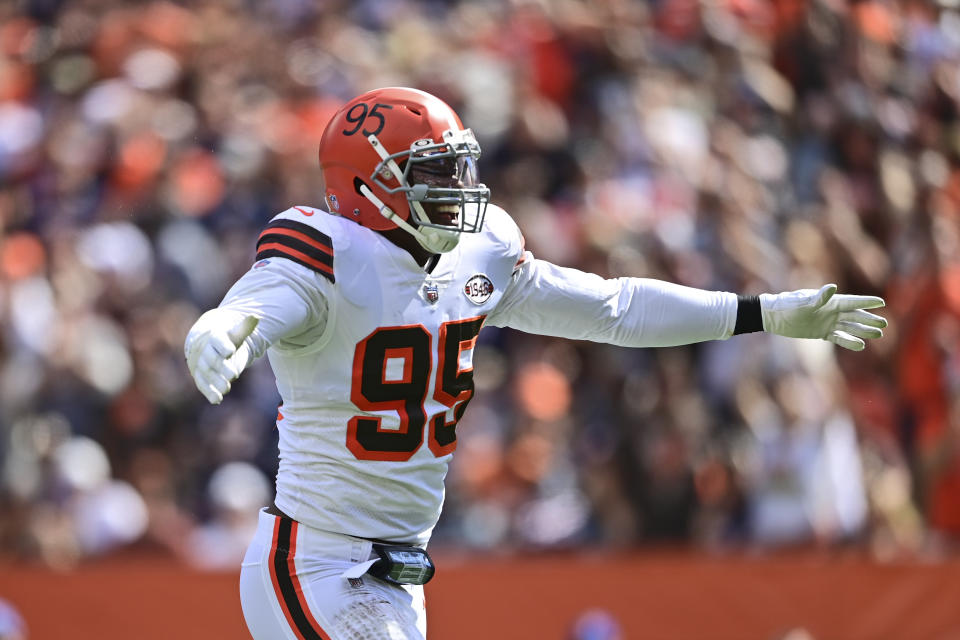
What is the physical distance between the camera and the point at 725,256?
8250mm

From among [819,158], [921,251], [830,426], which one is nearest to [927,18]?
[819,158]

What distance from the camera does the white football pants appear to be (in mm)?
3969

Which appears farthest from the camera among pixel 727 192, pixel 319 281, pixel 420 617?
pixel 727 192

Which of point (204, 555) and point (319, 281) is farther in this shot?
point (204, 555)

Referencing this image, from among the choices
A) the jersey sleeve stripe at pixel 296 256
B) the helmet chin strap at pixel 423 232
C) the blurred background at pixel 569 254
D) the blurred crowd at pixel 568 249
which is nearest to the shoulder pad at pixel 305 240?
the jersey sleeve stripe at pixel 296 256

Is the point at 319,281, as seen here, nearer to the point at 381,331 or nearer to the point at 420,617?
the point at 381,331

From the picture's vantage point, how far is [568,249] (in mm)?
8578

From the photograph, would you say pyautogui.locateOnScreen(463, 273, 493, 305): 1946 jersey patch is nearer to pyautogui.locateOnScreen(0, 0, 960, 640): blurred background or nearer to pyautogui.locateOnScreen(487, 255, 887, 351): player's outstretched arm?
pyautogui.locateOnScreen(487, 255, 887, 351): player's outstretched arm

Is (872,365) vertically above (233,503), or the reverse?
(872,365)

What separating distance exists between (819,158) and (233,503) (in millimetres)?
4093

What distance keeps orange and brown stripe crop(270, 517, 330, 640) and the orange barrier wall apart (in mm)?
3064

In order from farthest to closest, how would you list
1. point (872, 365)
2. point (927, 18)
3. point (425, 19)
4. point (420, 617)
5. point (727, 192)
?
point (425, 19) → point (927, 18) → point (727, 192) → point (872, 365) → point (420, 617)

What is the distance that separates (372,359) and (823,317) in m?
1.45

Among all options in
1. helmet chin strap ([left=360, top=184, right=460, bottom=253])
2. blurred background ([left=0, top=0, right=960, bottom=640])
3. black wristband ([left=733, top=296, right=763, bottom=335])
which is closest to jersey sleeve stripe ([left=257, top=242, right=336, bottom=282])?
helmet chin strap ([left=360, top=184, right=460, bottom=253])
